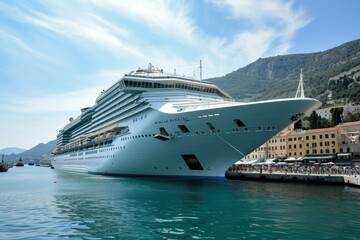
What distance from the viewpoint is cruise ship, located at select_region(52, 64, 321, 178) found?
2791 centimetres

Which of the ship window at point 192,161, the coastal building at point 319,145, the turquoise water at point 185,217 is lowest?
the turquoise water at point 185,217

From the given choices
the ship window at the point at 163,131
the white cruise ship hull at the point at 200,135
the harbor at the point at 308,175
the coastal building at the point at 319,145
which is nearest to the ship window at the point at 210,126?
the white cruise ship hull at the point at 200,135

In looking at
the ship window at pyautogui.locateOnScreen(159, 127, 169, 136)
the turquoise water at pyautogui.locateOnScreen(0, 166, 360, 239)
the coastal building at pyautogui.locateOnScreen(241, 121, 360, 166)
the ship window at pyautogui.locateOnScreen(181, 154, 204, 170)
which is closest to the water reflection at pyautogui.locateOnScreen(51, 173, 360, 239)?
the turquoise water at pyautogui.locateOnScreen(0, 166, 360, 239)

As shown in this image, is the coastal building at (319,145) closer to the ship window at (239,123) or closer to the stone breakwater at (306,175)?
the stone breakwater at (306,175)

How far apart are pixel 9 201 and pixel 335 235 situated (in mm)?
21796

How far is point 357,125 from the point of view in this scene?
7375 centimetres

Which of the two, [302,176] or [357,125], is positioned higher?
[357,125]

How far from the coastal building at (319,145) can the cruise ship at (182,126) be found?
103 feet

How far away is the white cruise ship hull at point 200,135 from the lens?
2747 cm

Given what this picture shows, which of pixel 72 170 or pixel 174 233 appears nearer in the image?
pixel 174 233

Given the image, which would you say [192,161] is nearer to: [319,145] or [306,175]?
[306,175]

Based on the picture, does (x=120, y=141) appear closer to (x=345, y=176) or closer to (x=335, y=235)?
(x=345, y=176)

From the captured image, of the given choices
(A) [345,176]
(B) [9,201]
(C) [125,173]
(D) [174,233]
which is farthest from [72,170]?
(D) [174,233]

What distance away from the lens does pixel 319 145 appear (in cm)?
6919
